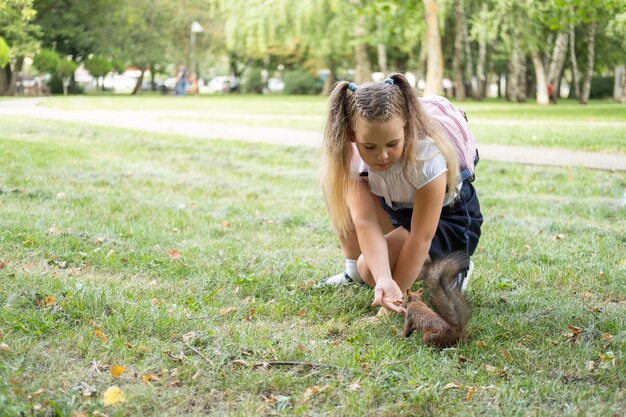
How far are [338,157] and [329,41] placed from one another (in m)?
28.9

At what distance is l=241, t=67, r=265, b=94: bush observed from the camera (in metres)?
53.5

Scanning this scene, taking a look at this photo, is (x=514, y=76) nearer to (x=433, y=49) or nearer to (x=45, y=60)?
(x=433, y=49)

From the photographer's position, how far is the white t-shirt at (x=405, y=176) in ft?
10.7

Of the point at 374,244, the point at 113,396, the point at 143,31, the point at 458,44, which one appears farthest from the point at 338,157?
the point at 143,31

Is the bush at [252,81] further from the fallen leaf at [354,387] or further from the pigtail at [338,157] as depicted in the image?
the fallen leaf at [354,387]

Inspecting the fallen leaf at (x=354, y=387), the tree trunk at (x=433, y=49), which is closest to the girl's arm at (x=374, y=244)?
the fallen leaf at (x=354, y=387)

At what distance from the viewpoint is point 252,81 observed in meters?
53.7

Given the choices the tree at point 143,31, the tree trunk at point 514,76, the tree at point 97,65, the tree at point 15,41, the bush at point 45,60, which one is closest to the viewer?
the tree at point 15,41

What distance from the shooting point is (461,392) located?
2.69 metres

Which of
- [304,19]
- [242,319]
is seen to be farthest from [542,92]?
[242,319]

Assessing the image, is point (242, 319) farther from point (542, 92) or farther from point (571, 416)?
point (542, 92)

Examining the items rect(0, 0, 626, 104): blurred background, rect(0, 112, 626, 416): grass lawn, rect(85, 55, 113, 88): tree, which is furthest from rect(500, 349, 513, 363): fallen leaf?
rect(85, 55, 113, 88): tree

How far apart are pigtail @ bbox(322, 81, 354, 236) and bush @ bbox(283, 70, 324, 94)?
4533 centimetres

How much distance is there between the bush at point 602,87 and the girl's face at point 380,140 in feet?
140
